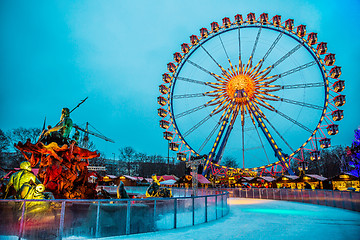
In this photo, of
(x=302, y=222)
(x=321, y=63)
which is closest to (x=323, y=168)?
(x=321, y=63)

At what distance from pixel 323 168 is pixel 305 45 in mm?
50893

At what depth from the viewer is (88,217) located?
6.89m

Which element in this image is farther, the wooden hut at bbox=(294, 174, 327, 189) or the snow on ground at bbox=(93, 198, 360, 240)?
the wooden hut at bbox=(294, 174, 327, 189)

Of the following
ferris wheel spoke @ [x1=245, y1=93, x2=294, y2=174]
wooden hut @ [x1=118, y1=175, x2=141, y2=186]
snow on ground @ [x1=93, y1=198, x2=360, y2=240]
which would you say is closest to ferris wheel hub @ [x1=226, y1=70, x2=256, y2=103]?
ferris wheel spoke @ [x1=245, y1=93, x2=294, y2=174]

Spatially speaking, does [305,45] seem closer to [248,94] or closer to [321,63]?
[321,63]

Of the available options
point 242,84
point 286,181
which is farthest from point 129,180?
point 242,84

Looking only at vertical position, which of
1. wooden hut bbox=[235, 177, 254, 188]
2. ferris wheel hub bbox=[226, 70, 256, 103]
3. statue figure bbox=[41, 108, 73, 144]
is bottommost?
wooden hut bbox=[235, 177, 254, 188]

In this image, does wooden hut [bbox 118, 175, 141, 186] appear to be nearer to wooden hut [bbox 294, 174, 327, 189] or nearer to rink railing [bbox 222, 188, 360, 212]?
rink railing [bbox 222, 188, 360, 212]

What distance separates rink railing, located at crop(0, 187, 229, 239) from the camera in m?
6.38

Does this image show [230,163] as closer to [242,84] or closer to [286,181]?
[286,181]

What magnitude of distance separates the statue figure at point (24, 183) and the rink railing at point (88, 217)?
1.94 m

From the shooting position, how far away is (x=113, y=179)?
47.4 meters

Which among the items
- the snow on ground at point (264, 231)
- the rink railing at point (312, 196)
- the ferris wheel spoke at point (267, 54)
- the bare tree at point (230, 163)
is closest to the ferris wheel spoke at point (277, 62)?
the ferris wheel spoke at point (267, 54)

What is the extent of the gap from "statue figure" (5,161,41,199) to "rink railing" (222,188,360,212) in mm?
14069
